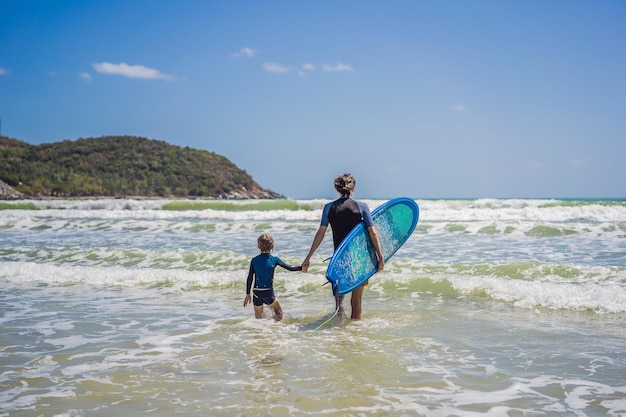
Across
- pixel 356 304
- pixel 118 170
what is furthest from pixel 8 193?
pixel 356 304

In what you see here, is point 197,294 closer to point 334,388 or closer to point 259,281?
point 259,281

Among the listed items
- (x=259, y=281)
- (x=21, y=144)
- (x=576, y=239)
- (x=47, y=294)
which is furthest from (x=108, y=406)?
(x=21, y=144)

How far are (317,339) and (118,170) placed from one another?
82.4 m

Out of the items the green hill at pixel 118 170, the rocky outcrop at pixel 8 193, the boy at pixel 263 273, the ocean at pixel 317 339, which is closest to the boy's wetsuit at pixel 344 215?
the boy at pixel 263 273

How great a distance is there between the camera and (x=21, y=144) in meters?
101

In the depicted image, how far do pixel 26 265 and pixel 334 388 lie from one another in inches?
370

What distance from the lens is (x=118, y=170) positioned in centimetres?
8212

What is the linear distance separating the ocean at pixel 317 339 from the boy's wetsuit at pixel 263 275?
1.17ft

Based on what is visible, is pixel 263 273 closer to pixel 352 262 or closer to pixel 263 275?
pixel 263 275

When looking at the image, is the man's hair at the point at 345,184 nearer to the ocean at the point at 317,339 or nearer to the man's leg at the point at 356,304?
the man's leg at the point at 356,304

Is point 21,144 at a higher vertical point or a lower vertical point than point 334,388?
higher

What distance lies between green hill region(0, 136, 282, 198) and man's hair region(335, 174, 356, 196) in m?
68.6

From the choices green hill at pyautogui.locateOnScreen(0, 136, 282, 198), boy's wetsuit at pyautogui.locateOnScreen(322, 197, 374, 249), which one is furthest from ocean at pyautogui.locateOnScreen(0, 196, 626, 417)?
green hill at pyautogui.locateOnScreen(0, 136, 282, 198)

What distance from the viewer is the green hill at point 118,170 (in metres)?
71.9
